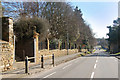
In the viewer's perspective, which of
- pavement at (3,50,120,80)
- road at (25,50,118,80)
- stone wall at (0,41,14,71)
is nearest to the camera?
pavement at (3,50,120,80)

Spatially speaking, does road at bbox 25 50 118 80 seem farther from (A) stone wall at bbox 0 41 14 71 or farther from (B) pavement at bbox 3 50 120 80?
(A) stone wall at bbox 0 41 14 71

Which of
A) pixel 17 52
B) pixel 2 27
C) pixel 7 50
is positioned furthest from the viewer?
pixel 17 52

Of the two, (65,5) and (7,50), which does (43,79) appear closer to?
(7,50)

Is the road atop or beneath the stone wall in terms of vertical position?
beneath

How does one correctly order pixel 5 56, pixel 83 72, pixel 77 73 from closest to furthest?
pixel 5 56, pixel 77 73, pixel 83 72

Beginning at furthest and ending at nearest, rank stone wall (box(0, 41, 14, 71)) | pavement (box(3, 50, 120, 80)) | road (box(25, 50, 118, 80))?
stone wall (box(0, 41, 14, 71)) → road (box(25, 50, 118, 80)) → pavement (box(3, 50, 120, 80))

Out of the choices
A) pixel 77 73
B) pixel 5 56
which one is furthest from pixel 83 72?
pixel 5 56

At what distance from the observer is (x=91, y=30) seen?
77062mm

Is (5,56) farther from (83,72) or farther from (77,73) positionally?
(83,72)

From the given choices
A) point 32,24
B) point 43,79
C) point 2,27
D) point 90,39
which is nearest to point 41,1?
point 32,24

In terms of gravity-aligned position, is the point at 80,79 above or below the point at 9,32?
below

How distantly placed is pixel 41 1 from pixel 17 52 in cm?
1388

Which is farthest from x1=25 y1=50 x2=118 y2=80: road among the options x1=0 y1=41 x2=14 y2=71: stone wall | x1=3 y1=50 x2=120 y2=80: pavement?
x1=0 y1=41 x2=14 y2=71: stone wall

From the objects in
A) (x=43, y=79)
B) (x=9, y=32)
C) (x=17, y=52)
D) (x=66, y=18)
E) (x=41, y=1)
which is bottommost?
(x=43, y=79)
